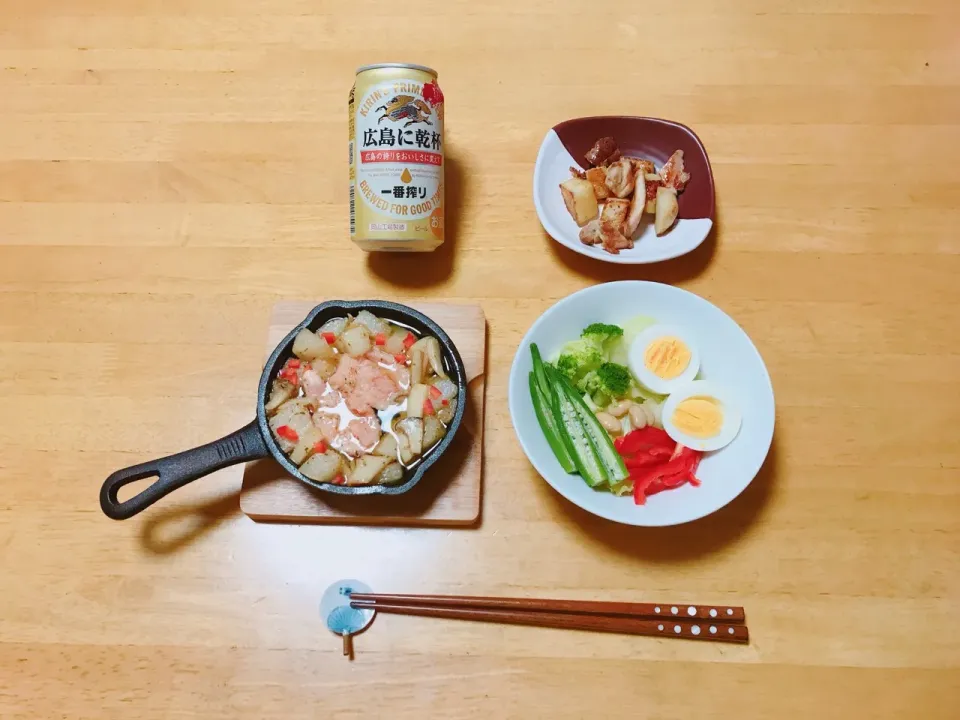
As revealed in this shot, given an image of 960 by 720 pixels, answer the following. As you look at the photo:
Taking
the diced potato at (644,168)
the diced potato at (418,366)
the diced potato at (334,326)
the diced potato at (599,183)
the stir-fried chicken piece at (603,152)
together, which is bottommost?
the diced potato at (418,366)

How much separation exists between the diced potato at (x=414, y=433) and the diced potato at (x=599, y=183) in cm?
63

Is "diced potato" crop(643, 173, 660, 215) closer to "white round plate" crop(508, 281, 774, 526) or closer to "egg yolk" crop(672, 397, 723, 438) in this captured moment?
"white round plate" crop(508, 281, 774, 526)

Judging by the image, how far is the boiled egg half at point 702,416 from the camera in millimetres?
1227

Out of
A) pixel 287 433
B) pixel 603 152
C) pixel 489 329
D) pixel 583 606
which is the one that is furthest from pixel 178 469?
pixel 603 152

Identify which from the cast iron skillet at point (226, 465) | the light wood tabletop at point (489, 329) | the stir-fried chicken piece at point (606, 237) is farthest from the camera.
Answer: the stir-fried chicken piece at point (606, 237)

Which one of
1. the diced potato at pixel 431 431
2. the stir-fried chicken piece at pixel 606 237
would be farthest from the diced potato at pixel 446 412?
the stir-fried chicken piece at pixel 606 237

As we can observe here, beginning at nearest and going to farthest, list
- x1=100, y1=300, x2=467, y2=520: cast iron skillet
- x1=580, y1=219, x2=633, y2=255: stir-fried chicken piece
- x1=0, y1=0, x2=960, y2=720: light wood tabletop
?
x1=100, y1=300, x2=467, y2=520: cast iron skillet → x1=0, y1=0, x2=960, y2=720: light wood tabletop → x1=580, y1=219, x2=633, y2=255: stir-fried chicken piece

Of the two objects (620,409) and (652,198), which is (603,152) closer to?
(652,198)

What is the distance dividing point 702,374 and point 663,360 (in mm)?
101

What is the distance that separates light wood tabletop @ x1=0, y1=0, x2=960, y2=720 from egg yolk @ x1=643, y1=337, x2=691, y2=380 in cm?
20

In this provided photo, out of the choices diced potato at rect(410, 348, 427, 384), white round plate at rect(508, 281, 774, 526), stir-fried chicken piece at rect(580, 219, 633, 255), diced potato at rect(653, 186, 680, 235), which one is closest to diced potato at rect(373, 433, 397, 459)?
diced potato at rect(410, 348, 427, 384)

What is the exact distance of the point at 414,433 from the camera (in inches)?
46.3

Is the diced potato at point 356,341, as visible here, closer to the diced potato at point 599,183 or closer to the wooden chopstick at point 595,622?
the wooden chopstick at point 595,622

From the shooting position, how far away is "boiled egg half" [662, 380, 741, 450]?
123cm
